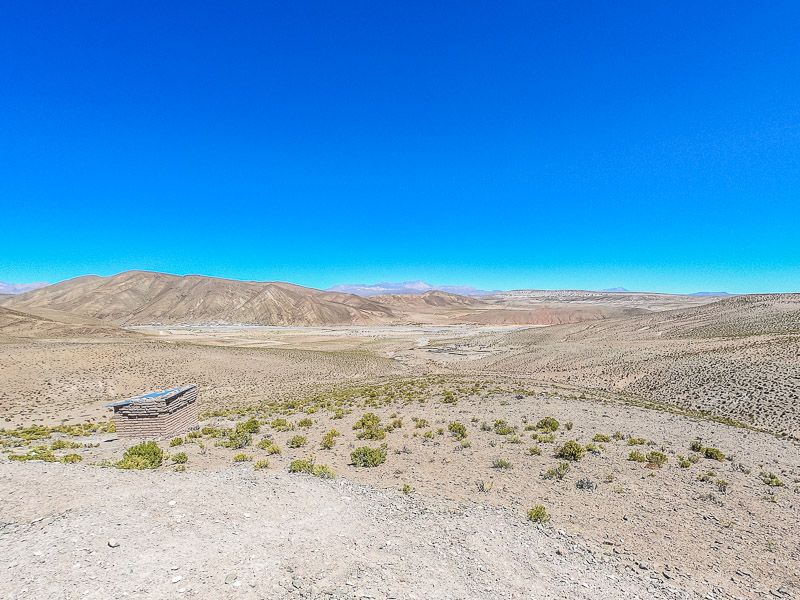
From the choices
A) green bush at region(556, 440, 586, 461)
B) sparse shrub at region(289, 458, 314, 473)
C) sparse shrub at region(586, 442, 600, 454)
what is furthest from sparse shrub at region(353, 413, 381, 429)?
sparse shrub at region(586, 442, 600, 454)

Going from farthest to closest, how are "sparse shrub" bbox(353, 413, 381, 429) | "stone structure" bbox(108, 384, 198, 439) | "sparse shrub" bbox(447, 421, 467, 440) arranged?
"sparse shrub" bbox(353, 413, 381, 429), "sparse shrub" bbox(447, 421, 467, 440), "stone structure" bbox(108, 384, 198, 439)

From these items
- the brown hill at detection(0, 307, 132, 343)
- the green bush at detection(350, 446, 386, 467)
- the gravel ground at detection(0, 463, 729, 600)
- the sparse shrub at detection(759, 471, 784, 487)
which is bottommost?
the sparse shrub at detection(759, 471, 784, 487)

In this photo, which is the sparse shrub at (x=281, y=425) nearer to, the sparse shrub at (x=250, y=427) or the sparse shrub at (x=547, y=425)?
the sparse shrub at (x=250, y=427)

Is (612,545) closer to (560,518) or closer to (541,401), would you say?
(560,518)

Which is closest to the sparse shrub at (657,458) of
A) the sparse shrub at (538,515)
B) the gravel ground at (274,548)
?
the sparse shrub at (538,515)

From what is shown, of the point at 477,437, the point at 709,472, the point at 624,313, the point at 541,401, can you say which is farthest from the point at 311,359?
the point at 624,313

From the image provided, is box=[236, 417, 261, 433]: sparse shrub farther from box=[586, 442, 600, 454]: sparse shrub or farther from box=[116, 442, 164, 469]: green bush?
box=[586, 442, 600, 454]: sparse shrub

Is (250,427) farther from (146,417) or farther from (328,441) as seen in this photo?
(328,441)
